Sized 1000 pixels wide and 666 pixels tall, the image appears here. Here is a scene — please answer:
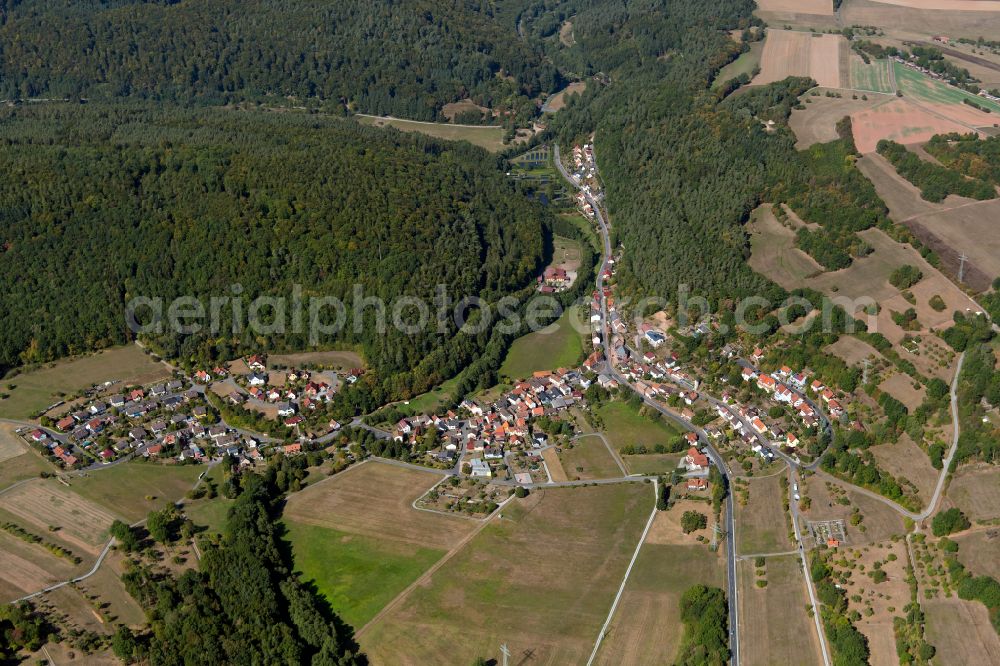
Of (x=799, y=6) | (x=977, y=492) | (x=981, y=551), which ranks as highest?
(x=799, y=6)

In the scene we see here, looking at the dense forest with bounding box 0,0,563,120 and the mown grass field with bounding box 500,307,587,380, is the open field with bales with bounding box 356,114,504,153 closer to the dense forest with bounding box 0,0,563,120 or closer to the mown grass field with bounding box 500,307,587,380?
the dense forest with bounding box 0,0,563,120

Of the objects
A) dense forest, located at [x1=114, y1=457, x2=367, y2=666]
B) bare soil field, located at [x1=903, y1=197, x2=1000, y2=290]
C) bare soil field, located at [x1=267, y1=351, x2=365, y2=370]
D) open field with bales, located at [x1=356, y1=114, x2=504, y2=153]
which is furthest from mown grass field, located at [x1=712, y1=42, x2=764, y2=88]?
dense forest, located at [x1=114, y1=457, x2=367, y2=666]

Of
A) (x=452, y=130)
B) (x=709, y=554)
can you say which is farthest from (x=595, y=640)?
(x=452, y=130)

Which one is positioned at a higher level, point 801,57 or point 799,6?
point 799,6

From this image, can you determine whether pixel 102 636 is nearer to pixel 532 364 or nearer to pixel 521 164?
pixel 532 364

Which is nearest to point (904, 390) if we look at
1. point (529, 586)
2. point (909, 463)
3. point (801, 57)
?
point (909, 463)

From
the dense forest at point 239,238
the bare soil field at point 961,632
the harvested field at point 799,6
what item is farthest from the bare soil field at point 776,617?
the harvested field at point 799,6

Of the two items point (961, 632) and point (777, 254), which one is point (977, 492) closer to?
point (961, 632)
